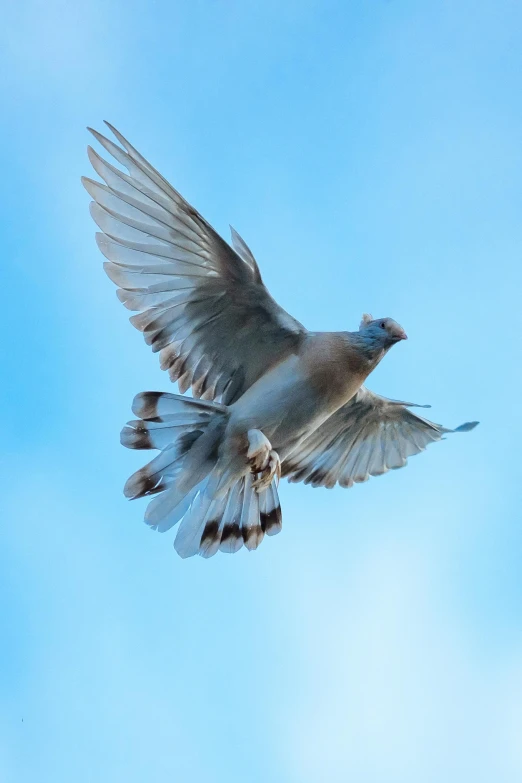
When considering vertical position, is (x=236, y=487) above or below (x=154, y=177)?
below

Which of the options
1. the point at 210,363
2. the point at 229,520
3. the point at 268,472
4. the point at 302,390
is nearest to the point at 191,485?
the point at 229,520

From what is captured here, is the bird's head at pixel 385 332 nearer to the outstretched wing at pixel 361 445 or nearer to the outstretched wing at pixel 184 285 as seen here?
the outstretched wing at pixel 184 285

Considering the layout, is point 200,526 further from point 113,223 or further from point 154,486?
point 113,223

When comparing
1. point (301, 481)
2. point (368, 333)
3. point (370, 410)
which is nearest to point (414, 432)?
point (370, 410)

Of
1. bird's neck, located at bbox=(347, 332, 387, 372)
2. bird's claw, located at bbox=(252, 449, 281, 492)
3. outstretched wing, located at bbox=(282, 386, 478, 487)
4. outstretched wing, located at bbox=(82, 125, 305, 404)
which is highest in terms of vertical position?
outstretched wing, located at bbox=(82, 125, 305, 404)

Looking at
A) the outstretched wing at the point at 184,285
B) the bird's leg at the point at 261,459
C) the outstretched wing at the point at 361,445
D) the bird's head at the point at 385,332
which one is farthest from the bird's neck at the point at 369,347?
the outstretched wing at the point at 361,445

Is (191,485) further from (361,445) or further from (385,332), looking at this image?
(361,445)

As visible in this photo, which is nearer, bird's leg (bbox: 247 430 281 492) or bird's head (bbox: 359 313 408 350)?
bird's leg (bbox: 247 430 281 492)

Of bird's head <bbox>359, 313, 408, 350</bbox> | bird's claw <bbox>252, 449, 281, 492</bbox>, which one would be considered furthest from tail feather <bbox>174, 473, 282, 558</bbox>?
bird's head <bbox>359, 313, 408, 350</bbox>

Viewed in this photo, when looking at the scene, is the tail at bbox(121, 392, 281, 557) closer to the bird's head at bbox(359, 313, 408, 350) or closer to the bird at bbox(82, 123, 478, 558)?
the bird at bbox(82, 123, 478, 558)
